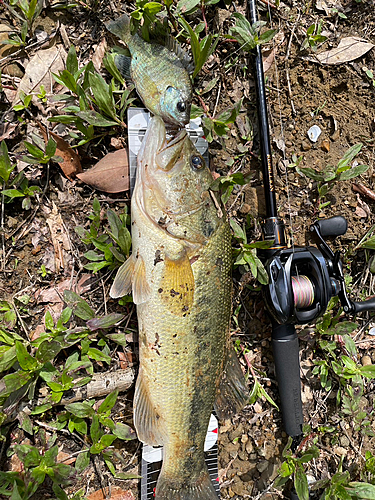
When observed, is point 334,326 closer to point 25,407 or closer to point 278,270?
point 278,270

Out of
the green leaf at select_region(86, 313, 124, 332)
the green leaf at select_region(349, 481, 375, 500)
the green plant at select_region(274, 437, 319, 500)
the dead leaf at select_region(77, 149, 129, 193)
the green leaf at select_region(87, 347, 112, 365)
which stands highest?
the dead leaf at select_region(77, 149, 129, 193)

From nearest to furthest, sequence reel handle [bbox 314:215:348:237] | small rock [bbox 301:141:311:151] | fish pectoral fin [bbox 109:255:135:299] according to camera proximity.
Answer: fish pectoral fin [bbox 109:255:135:299] < reel handle [bbox 314:215:348:237] < small rock [bbox 301:141:311:151]

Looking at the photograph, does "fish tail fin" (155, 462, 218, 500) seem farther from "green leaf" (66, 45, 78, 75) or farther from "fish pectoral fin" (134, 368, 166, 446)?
"green leaf" (66, 45, 78, 75)

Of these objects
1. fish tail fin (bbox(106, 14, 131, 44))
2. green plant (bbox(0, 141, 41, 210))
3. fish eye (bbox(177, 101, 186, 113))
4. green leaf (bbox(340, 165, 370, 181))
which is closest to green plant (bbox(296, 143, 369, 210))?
green leaf (bbox(340, 165, 370, 181))

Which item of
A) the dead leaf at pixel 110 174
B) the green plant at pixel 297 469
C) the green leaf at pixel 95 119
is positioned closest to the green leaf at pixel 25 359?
the dead leaf at pixel 110 174

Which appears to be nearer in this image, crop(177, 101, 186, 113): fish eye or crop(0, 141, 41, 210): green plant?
crop(177, 101, 186, 113): fish eye

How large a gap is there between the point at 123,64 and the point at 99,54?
34 cm

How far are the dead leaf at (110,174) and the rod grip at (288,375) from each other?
5.21 ft

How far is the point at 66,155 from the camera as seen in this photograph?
2.67 metres

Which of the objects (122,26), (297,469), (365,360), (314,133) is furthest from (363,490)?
(122,26)

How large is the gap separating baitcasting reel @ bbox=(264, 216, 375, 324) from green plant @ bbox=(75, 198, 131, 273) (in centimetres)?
106

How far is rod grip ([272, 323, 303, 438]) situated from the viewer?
110 inches

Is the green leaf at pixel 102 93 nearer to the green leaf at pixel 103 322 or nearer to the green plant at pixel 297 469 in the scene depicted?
the green leaf at pixel 103 322

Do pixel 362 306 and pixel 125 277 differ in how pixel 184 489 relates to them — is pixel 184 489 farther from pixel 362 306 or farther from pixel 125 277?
pixel 362 306
